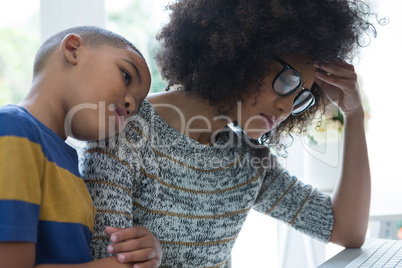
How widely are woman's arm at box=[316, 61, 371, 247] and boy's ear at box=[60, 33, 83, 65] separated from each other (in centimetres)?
68

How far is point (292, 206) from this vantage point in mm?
1363

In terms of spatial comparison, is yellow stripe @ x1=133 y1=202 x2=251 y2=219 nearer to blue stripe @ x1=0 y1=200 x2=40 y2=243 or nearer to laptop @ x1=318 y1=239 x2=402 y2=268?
laptop @ x1=318 y1=239 x2=402 y2=268

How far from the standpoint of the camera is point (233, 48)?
1.12 metres

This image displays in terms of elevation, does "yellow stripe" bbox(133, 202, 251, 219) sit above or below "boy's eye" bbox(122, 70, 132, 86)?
below

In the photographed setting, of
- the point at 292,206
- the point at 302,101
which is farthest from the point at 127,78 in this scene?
the point at 292,206

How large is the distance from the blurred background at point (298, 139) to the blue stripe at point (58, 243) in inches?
51.7

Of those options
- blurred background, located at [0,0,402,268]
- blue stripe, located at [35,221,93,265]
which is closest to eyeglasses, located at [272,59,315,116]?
blue stripe, located at [35,221,93,265]

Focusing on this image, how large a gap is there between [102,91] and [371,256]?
782mm

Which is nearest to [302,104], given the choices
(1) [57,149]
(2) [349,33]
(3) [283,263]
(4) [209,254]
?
(2) [349,33]

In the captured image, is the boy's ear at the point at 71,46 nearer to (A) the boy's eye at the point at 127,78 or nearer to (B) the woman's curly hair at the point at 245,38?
(A) the boy's eye at the point at 127,78

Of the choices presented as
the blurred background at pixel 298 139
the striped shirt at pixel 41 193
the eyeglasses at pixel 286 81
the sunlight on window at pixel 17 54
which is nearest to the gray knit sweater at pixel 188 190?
the striped shirt at pixel 41 193

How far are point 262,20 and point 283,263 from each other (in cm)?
126

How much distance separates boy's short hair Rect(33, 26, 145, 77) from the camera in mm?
908

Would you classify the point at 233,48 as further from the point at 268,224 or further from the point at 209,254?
the point at 268,224
